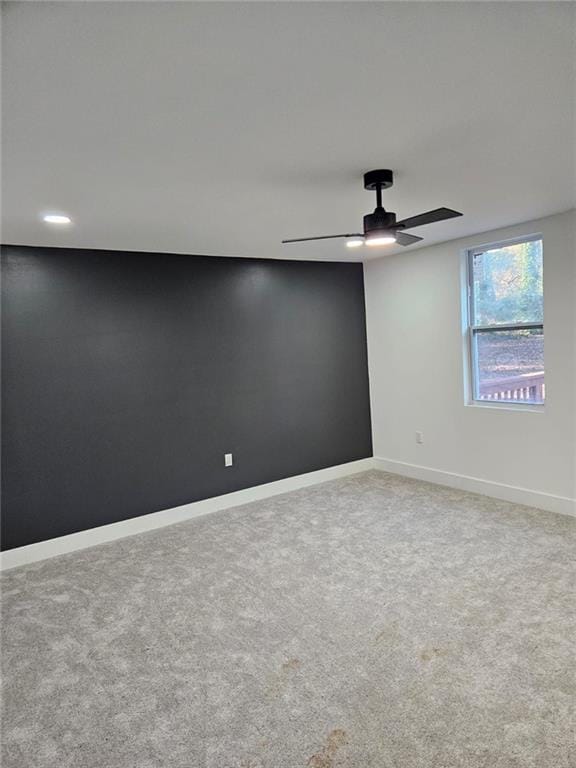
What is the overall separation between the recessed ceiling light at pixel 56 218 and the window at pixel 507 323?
3405 millimetres

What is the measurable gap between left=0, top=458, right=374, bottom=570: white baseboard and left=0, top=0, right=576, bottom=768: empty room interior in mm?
22

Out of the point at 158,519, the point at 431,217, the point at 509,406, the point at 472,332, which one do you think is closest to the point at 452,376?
the point at 472,332

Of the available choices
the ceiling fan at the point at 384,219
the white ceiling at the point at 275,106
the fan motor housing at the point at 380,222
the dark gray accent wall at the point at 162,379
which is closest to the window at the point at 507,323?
the white ceiling at the point at 275,106

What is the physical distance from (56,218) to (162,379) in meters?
1.65

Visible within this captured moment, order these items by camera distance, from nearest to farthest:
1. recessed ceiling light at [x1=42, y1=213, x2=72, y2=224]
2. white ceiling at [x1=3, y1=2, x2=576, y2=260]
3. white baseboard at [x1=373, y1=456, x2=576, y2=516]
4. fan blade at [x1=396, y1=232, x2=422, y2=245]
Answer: white ceiling at [x1=3, y1=2, x2=576, y2=260], fan blade at [x1=396, y1=232, x2=422, y2=245], recessed ceiling light at [x1=42, y1=213, x2=72, y2=224], white baseboard at [x1=373, y1=456, x2=576, y2=516]

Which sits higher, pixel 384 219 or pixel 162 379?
pixel 384 219

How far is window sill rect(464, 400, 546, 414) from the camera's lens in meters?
4.05

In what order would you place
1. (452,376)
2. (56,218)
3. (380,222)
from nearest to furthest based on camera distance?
(380,222) → (56,218) → (452,376)

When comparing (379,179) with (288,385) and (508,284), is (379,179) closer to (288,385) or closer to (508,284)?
(508,284)

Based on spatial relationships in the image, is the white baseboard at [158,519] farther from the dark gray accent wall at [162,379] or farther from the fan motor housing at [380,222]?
the fan motor housing at [380,222]

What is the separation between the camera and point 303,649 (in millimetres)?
2410

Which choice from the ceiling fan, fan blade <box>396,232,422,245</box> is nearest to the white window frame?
fan blade <box>396,232,422,245</box>

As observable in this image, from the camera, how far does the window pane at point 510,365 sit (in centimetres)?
407

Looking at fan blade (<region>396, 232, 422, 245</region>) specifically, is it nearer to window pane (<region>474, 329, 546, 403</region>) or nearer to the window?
the window
